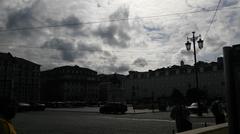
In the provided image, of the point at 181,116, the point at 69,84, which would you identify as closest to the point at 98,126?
the point at 181,116

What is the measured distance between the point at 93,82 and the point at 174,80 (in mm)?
37592

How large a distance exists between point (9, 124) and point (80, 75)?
162 metres

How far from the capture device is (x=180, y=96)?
1073 centimetres

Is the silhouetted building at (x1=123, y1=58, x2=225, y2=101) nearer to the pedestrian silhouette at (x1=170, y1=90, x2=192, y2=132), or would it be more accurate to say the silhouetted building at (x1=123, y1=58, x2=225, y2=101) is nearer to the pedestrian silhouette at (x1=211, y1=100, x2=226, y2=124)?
the pedestrian silhouette at (x1=211, y1=100, x2=226, y2=124)

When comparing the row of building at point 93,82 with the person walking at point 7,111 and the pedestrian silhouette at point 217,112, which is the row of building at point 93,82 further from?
the person walking at point 7,111

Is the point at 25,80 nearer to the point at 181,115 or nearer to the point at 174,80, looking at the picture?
the point at 174,80

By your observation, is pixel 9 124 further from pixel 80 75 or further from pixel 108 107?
pixel 80 75

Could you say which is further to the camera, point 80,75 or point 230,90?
point 80,75

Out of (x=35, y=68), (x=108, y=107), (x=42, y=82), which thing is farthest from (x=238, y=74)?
(x=42, y=82)

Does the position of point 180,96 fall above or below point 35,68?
below

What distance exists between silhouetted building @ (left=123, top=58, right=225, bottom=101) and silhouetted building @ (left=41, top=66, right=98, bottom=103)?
18156 mm

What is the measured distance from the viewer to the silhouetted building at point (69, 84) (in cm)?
15275

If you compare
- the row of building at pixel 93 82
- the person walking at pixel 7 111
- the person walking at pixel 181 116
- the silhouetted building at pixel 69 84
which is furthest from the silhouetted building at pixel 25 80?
the person walking at pixel 7 111

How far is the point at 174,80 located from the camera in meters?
155
